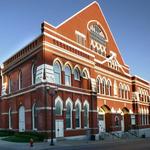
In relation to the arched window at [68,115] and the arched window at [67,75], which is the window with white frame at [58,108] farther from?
the arched window at [67,75]

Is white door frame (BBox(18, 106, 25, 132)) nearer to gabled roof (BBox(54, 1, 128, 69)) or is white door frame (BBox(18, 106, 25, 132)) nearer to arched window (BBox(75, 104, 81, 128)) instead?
arched window (BBox(75, 104, 81, 128))

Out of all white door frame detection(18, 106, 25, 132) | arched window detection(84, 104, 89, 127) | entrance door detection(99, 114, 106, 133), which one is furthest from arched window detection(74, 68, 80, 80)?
entrance door detection(99, 114, 106, 133)

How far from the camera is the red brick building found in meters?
31.9

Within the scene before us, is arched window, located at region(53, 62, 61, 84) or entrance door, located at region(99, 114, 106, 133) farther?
entrance door, located at region(99, 114, 106, 133)

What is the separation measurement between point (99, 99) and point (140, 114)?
1826 cm

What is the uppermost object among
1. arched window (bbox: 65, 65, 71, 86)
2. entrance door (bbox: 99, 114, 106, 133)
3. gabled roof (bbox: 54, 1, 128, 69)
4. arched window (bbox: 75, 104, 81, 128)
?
gabled roof (bbox: 54, 1, 128, 69)

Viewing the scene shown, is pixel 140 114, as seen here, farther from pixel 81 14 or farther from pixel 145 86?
pixel 81 14

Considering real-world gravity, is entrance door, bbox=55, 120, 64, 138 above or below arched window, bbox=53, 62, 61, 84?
below

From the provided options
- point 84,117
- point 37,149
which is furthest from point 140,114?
point 37,149

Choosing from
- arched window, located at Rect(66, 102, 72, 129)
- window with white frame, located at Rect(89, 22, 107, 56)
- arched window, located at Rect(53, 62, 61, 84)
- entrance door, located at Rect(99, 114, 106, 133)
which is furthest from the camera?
window with white frame, located at Rect(89, 22, 107, 56)

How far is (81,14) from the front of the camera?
1822 inches

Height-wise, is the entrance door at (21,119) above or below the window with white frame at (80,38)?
below

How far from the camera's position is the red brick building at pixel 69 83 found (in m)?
31.9

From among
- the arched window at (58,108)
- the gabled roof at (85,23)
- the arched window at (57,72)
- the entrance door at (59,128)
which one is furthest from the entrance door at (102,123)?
the arched window at (57,72)
